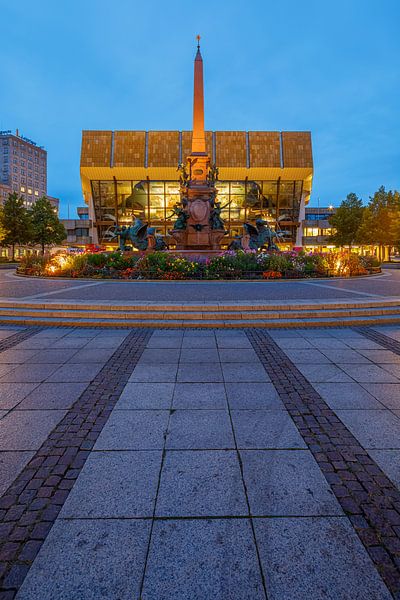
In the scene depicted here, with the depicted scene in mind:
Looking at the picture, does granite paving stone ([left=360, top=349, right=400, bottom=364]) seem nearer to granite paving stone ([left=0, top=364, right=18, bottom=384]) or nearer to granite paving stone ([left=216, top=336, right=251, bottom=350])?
granite paving stone ([left=216, top=336, right=251, bottom=350])

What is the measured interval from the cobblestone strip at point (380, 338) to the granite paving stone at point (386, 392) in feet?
6.66

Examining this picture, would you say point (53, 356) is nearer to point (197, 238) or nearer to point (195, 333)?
point (195, 333)

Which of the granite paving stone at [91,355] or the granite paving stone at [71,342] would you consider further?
the granite paving stone at [71,342]

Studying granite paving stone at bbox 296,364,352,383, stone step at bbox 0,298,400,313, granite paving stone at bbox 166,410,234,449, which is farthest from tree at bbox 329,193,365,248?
granite paving stone at bbox 166,410,234,449

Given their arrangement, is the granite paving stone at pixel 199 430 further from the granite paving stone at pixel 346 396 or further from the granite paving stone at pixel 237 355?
the granite paving stone at pixel 237 355

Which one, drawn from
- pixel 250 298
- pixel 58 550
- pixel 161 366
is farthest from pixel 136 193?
pixel 58 550

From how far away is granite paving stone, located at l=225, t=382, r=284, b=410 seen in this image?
14.6 feet

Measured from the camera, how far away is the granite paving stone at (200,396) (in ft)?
14.6

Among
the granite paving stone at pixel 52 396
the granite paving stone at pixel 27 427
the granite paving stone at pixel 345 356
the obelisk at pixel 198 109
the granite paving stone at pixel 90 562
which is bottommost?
the granite paving stone at pixel 90 562

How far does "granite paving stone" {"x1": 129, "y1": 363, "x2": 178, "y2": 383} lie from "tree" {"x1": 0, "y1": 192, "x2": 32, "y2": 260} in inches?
1836

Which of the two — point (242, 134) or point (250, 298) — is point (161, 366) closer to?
point (250, 298)

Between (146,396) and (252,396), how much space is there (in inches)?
54.2

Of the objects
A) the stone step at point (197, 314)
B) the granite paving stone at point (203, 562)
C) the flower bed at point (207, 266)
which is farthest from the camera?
the flower bed at point (207, 266)

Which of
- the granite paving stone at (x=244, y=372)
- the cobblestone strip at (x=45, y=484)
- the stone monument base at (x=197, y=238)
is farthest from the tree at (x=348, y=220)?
the cobblestone strip at (x=45, y=484)
